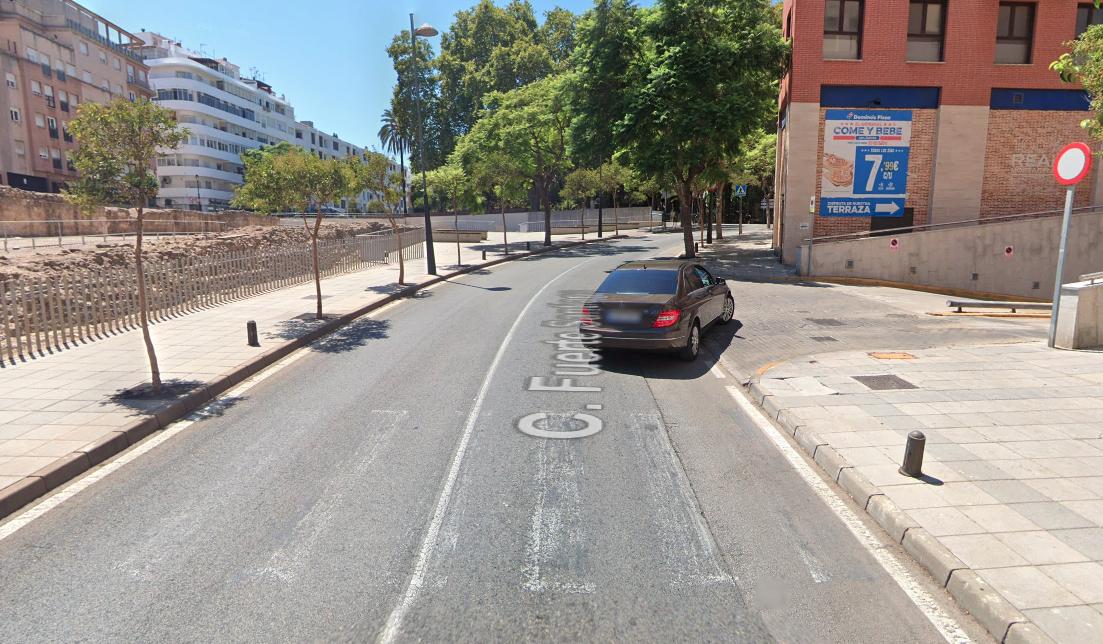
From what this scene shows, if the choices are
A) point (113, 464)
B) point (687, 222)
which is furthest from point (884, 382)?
point (687, 222)

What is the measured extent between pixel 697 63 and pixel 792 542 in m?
21.6

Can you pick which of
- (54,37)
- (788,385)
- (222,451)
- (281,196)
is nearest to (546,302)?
(281,196)

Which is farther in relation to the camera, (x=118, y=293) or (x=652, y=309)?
(x=118, y=293)

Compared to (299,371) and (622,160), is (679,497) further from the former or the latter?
(622,160)

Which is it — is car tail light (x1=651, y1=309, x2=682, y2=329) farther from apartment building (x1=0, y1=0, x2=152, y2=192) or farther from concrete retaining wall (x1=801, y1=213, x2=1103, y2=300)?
apartment building (x1=0, y1=0, x2=152, y2=192)

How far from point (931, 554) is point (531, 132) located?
33561mm

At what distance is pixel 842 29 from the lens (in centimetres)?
2228

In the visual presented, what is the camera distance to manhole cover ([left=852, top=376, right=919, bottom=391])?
8.65 metres

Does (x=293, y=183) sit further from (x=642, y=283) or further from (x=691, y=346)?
(x=691, y=346)

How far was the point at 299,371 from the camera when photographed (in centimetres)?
1043

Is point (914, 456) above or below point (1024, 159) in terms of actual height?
below

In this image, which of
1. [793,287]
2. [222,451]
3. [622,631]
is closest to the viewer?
[622,631]

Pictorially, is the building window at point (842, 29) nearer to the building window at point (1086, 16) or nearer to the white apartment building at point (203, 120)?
the building window at point (1086, 16)

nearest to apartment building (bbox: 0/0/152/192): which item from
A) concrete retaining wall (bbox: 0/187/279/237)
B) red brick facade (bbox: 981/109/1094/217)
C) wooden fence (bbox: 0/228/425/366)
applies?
concrete retaining wall (bbox: 0/187/279/237)
